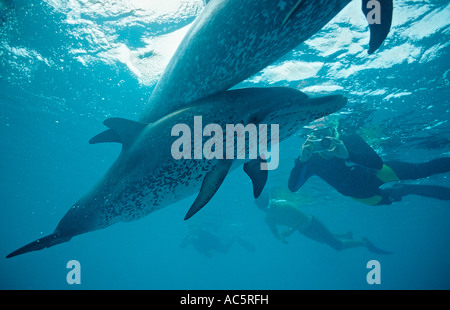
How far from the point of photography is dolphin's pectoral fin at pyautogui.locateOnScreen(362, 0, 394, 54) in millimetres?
2525

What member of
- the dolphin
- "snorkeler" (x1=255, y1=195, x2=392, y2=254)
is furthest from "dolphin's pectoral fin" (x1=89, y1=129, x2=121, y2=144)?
"snorkeler" (x1=255, y1=195, x2=392, y2=254)

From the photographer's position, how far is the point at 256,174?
377cm

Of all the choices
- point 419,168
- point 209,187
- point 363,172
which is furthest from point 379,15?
point 419,168

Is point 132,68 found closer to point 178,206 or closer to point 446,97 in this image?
point 446,97

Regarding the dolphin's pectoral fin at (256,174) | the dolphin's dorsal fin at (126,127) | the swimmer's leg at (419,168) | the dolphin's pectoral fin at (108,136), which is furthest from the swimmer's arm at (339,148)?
the dolphin's pectoral fin at (108,136)

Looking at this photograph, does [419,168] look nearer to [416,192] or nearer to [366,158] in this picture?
[416,192]

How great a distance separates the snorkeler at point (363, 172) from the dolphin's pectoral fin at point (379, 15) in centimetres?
574

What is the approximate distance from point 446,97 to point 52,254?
124 metres

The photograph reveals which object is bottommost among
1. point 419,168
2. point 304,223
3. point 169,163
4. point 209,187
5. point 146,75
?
point 209,187

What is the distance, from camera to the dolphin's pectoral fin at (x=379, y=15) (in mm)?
2525

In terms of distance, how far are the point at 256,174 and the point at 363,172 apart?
7676 millimetres

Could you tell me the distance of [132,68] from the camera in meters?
11.6

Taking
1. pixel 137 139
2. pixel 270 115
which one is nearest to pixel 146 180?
pixel 137 139

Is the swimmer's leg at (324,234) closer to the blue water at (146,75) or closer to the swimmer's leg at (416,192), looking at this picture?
the blue water at (146,75)
